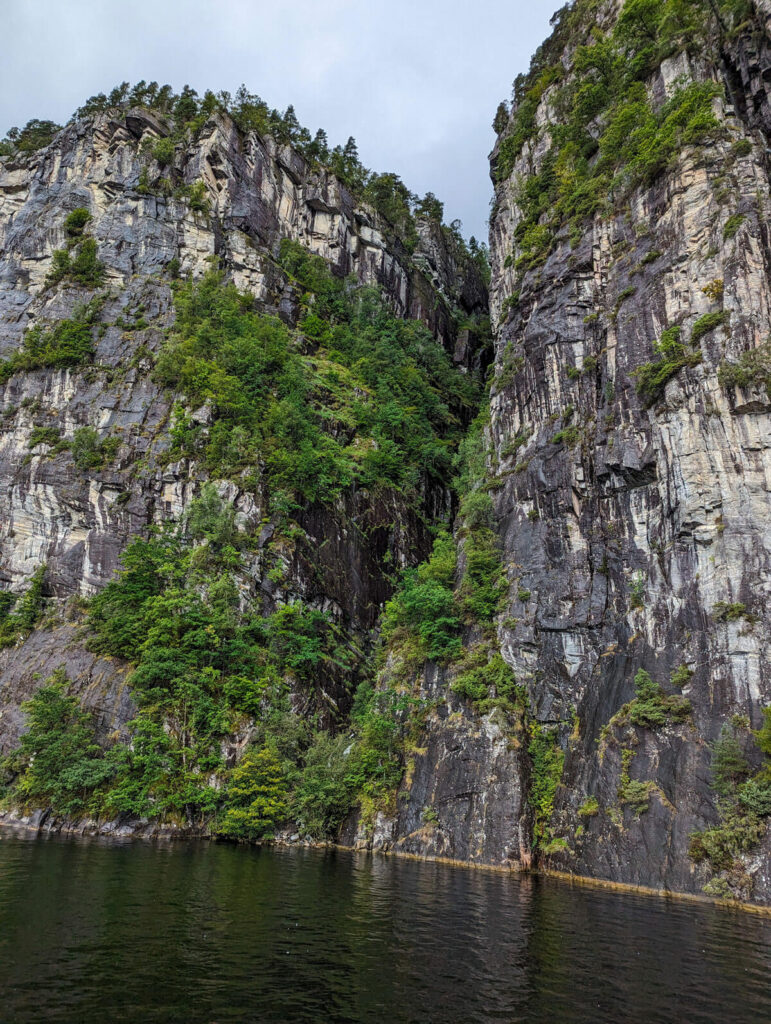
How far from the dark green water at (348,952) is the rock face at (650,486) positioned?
7.22m

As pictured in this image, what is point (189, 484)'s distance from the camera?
46.7 metres

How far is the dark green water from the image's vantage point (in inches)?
377

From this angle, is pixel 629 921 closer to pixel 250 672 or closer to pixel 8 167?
pixel 250 672

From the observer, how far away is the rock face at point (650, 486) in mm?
26469

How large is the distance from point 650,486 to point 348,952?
1087 inches

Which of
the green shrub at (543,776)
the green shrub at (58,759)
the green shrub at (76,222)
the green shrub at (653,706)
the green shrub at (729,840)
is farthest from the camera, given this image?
the green shrub at (76,222)

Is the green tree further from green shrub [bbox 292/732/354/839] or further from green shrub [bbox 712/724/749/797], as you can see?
green shrub [bbox 712/724/749/797]

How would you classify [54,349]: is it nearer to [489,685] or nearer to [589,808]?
[489,685]

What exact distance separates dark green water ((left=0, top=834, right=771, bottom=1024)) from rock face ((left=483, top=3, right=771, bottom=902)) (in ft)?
23.7

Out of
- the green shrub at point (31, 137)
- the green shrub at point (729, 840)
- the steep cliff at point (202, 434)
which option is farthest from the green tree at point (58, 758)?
the green shrub at point (31, 137)

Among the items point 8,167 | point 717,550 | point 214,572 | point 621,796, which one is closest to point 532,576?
point 717,550

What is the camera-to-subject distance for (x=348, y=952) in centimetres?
1248

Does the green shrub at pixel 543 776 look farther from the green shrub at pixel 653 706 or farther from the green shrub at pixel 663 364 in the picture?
the green shrub at pixel 663 364

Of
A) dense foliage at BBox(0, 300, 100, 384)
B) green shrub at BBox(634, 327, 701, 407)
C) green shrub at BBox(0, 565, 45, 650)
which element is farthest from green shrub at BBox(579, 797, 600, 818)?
dense foliage at BBox(0, 300, 100, 384)
